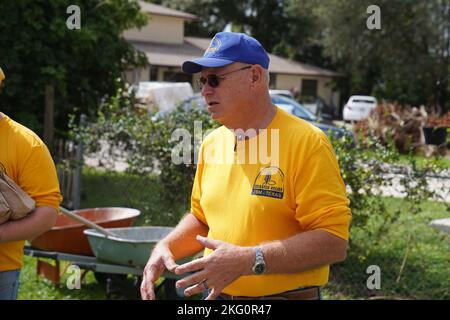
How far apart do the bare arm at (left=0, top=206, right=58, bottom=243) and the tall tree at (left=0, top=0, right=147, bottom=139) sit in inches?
285

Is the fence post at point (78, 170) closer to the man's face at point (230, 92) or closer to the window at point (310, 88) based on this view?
the man's face at point (230, 92)

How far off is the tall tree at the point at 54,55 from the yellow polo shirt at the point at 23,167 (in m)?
7.17

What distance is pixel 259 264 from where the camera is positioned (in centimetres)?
240

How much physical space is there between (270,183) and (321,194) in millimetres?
221

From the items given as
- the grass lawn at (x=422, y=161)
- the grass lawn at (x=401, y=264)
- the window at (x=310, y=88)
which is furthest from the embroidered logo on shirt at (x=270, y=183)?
the window at (x=310, y=88)

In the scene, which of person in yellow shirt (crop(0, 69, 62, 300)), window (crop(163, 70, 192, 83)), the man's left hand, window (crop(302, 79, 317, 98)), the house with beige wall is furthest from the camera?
window (crop(302, 79, 317, 98))

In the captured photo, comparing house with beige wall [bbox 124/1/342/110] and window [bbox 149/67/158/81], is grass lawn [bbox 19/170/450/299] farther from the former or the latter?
window [bbox 149/67/158/81]

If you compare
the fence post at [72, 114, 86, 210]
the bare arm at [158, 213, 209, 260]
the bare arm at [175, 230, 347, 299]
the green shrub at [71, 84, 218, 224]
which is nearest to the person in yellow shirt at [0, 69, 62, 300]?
the bare arm at [158, 213, 209, 260]

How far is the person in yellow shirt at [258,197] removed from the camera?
243cm

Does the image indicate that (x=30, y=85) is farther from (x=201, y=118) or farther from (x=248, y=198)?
(x=248, y=198)

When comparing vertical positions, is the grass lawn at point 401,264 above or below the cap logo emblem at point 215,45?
below

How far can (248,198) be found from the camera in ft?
8.60

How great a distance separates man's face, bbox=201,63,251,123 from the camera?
2.67 metres
